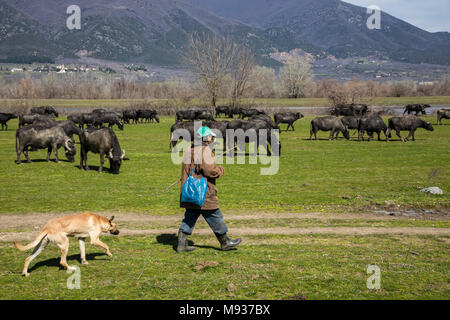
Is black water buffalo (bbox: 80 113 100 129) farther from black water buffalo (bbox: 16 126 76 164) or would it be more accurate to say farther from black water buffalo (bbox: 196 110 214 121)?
black water buffalo (bbox: 16 126 76 164)

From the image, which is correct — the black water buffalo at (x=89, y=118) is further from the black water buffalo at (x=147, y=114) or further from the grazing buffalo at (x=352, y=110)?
the grazing buffalo at (x=352, y=110)

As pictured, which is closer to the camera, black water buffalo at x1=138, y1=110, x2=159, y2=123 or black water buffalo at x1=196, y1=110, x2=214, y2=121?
black water buffalo at x1=196, y1=110, x2=214, y2=121

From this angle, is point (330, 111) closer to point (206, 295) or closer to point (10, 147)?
point (10, 147)

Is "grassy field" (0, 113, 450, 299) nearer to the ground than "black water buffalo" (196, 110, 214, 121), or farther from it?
nearer to the ground

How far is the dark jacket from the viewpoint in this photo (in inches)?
348

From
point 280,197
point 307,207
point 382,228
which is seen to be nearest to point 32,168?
point 280,197

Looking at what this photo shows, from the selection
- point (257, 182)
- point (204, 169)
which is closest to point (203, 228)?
point (204, 169)

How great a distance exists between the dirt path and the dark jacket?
8.51 feet

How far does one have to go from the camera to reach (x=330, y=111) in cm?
6662

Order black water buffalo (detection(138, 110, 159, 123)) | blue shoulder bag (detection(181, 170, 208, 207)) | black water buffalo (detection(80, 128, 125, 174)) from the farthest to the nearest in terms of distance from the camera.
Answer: black water buffalo (detection(138, 110, 159, 123))
black water buffalo (detection(80, 128, 125, 174))
blue shoulder bag (detection(181, 170, 208, 207))

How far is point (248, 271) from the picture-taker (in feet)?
26.5

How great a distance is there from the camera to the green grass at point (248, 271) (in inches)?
280

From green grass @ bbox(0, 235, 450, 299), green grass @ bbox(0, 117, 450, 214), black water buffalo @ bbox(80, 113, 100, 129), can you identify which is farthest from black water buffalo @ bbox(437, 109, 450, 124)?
green grass @ bbox(0, 235, 450, 299)
